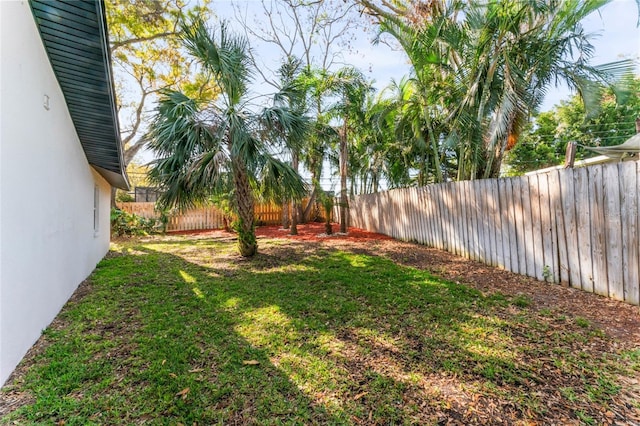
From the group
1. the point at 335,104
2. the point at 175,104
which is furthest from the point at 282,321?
the point at 335,104

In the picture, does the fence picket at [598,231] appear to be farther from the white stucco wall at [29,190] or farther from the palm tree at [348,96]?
the palm tree at [348,96]

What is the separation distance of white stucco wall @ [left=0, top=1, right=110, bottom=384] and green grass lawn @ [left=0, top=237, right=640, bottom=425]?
349 millimetres

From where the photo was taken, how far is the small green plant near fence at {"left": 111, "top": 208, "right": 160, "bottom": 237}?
443 inches

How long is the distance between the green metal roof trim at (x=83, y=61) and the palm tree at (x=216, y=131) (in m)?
0.98

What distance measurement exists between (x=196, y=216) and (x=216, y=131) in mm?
9044

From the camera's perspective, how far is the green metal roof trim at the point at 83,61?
276cm

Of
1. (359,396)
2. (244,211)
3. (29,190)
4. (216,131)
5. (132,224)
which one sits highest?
(216,131)

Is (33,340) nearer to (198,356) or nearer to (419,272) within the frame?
(198,356)

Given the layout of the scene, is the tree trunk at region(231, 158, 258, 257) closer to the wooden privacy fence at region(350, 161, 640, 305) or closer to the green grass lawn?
the green grass lawn

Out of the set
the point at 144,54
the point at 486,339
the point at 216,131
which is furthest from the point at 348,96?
the point at 144,54

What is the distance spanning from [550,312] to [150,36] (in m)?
14.6

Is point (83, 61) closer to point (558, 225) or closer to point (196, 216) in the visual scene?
point (558, 225)

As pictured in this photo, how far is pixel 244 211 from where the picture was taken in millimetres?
6430

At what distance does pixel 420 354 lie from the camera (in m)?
2.47
